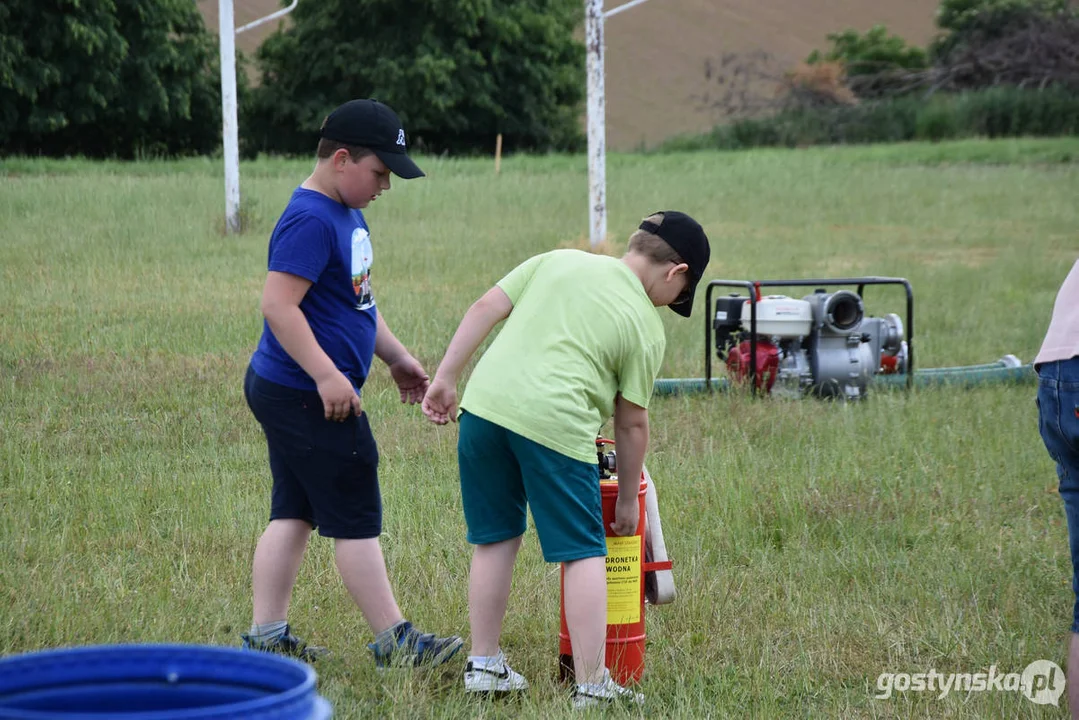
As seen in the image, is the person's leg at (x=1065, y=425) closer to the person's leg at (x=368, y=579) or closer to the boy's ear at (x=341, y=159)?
the person's leg at (x=368, y=579)

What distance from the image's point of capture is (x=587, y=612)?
11.5ft

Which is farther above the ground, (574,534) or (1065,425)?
(1065,425)

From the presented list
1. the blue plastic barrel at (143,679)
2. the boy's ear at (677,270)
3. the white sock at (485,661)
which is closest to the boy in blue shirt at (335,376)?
the white sock at (485,661)

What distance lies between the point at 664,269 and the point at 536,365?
484mm

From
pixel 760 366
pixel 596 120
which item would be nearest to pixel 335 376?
pixel 760 366

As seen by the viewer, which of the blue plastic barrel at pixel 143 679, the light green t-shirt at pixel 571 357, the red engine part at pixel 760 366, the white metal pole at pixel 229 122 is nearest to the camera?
the blue plastic barrel at pixel 143 679

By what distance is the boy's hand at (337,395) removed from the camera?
11.5ft

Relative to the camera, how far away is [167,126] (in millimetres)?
44500

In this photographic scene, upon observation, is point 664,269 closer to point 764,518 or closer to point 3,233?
point 764,518

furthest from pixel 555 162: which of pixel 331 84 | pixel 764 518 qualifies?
pixel 764 518

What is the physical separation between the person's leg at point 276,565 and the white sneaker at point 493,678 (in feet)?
2.10

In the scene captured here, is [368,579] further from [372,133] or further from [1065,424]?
[1065,424]

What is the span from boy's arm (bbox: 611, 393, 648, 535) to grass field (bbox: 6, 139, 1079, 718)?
0.59 m

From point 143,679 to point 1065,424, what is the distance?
232 centimetres
